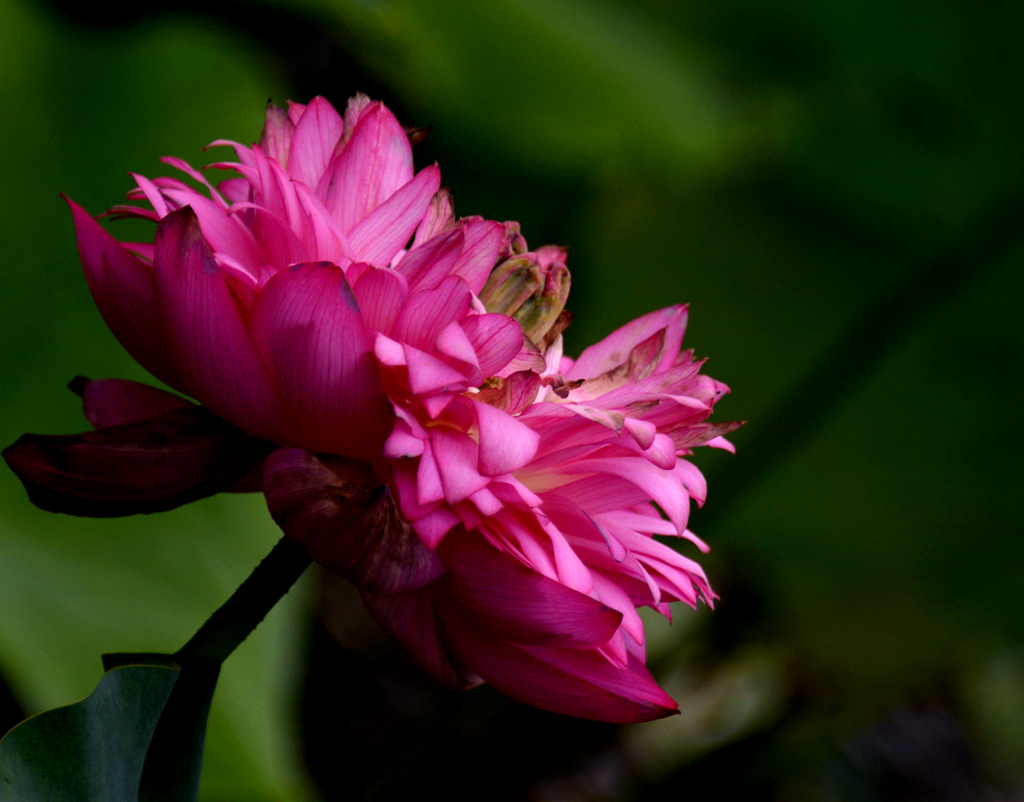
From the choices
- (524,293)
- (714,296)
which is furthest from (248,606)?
(714,296)

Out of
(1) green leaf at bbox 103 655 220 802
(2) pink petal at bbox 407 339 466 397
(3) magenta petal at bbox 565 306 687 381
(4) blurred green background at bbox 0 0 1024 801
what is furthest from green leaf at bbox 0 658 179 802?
(4) blurred green background at bbox 0 0 1024 801

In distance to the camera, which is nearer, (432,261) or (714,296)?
(432,261)

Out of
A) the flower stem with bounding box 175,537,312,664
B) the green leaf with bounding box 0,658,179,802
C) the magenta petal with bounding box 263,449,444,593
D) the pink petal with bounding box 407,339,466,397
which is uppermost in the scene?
the pink petal with bounding box 407,339,466,397

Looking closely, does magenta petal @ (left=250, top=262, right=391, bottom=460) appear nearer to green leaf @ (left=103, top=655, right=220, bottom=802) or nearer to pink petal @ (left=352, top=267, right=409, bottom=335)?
pink petal @ (left=352, top=267, right=409, bottom=335)

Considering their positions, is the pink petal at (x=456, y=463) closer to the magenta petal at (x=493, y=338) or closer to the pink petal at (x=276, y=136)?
the magenta petal at (x=493, y=338)

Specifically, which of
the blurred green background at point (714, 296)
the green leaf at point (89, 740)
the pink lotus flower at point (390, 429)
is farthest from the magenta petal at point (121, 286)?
the blurred green background at point (714, 296)

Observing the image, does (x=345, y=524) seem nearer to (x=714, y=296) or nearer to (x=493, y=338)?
(x=493, y=338)
